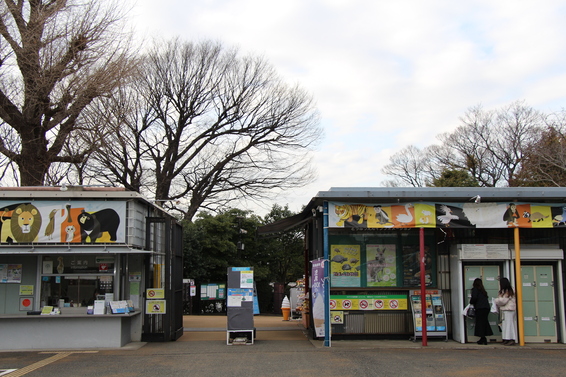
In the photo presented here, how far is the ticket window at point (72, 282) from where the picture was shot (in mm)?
12664

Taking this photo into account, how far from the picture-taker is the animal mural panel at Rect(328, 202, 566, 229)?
1278 cm

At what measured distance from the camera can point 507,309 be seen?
40.6 feet

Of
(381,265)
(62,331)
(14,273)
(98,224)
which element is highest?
(98,224)

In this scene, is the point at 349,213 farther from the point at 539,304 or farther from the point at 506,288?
the point at 539,304

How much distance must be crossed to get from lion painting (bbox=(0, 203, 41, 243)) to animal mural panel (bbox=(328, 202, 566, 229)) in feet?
21.8

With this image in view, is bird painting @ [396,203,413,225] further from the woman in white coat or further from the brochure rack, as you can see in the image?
the woman in white coat

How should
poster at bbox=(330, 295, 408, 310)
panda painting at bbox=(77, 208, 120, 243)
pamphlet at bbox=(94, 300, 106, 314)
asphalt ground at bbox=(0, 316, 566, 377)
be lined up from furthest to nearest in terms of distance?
poster at bbox=(330, 295, 408, 310), pamphlet at bbox=(94, 300, 106, 314), panda painting at bbox=(77, 208, 120, 243), asphalt ground at bbox=(0, 316, 566, 377)

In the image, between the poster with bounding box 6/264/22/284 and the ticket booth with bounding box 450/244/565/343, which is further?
the ticket booth with bounding box 450/244/565/343

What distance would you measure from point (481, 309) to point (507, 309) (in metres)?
0.57

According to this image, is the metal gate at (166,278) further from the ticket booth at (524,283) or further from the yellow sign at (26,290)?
the ticket booth at (524,283)

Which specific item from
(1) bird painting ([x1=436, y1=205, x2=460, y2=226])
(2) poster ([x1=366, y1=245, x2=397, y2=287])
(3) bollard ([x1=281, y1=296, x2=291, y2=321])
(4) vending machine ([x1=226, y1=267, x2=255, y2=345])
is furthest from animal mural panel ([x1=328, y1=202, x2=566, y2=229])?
(3) bollard ([x1=281, y1=296, x2=291, y2=321])

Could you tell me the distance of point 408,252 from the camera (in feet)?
45.0

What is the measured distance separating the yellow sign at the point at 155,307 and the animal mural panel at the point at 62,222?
202 centimetres

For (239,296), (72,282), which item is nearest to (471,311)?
(239,296)
